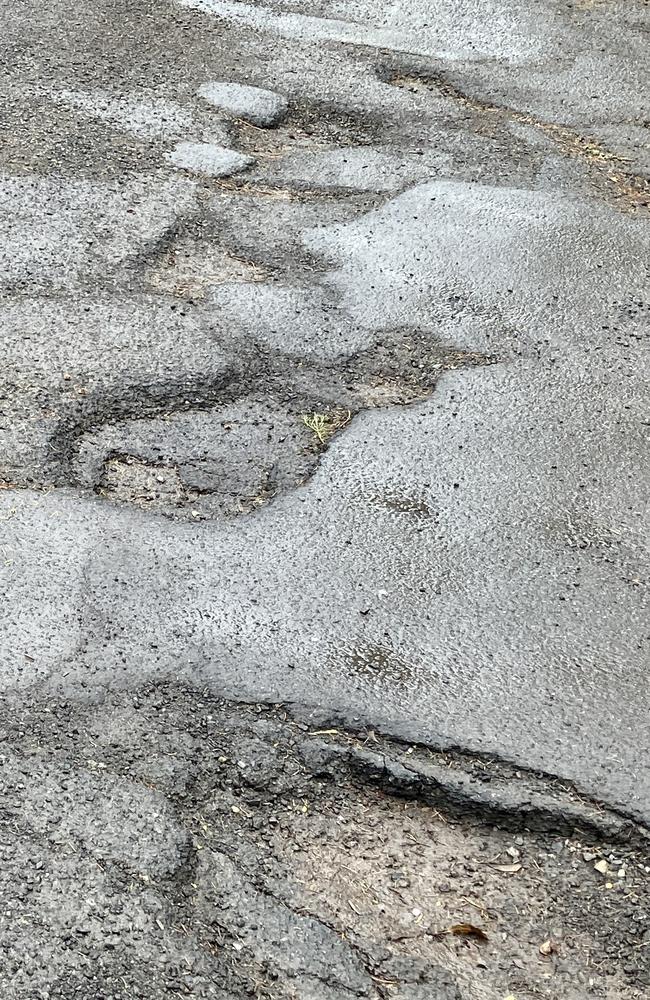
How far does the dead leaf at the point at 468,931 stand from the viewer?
2580mm

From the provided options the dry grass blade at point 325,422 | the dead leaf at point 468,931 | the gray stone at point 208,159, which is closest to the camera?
the dead leaf at point 468,931

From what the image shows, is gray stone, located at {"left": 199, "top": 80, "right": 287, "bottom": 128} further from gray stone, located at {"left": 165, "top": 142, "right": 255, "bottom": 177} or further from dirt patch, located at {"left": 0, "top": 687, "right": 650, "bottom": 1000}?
dirt patch, located at {"left": 0, "top": 687, "right": 650, "bottom": 1000}

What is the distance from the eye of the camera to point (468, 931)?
2.59m

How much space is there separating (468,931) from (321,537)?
129cm

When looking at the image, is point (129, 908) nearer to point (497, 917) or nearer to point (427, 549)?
point (497, 917)

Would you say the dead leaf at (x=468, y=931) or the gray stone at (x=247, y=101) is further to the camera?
the gray stone at (x=247, y=101)

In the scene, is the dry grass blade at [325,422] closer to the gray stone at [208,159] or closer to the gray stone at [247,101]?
the gray stone at [208,159]

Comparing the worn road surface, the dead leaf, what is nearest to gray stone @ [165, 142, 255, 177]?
the worn road surface

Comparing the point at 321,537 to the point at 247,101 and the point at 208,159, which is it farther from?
the point at 247,101

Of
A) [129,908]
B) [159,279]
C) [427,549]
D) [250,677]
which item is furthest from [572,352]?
[129,908]

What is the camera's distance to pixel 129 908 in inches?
98.7

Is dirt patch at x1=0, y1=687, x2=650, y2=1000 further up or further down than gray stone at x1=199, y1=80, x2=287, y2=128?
further down

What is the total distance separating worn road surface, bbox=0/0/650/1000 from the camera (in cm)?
258

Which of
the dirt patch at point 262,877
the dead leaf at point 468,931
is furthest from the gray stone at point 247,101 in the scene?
the dead leaf at point 468,931
